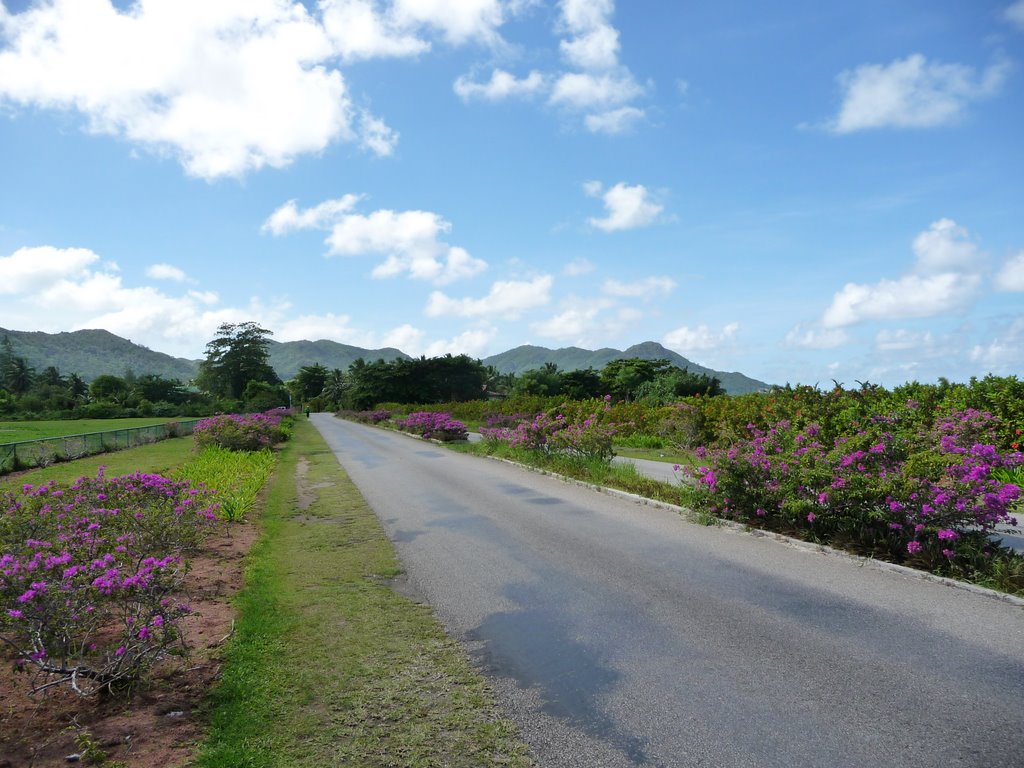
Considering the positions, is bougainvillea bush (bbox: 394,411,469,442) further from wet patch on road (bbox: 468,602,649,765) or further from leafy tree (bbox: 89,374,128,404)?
leafy tree (bbox: 89,374,128,404)

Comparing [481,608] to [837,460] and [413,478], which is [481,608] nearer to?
[837,460]

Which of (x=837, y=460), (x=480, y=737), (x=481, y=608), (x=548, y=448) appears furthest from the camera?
(x=548, y=448)

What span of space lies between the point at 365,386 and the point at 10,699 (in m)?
76.6

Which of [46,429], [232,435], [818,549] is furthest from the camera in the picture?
[46,429]

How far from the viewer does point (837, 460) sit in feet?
23.7

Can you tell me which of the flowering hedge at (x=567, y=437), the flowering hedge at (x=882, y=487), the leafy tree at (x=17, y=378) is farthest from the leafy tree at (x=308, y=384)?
the flowering hedge at (x=882, y=487)

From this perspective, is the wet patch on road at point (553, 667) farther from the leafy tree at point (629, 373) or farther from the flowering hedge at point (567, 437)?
the leafy tree at point (629, 373)

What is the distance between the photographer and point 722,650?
438 centimetres

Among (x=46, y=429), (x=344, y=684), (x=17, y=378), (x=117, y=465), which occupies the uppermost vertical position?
(x=17, y=378)

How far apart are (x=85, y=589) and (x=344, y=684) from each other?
1914mm

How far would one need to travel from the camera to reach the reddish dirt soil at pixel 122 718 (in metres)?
3.27

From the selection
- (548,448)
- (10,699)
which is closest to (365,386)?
(548,448)

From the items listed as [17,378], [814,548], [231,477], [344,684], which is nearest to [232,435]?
[231,477]

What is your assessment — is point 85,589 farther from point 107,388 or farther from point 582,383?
point 107,388
